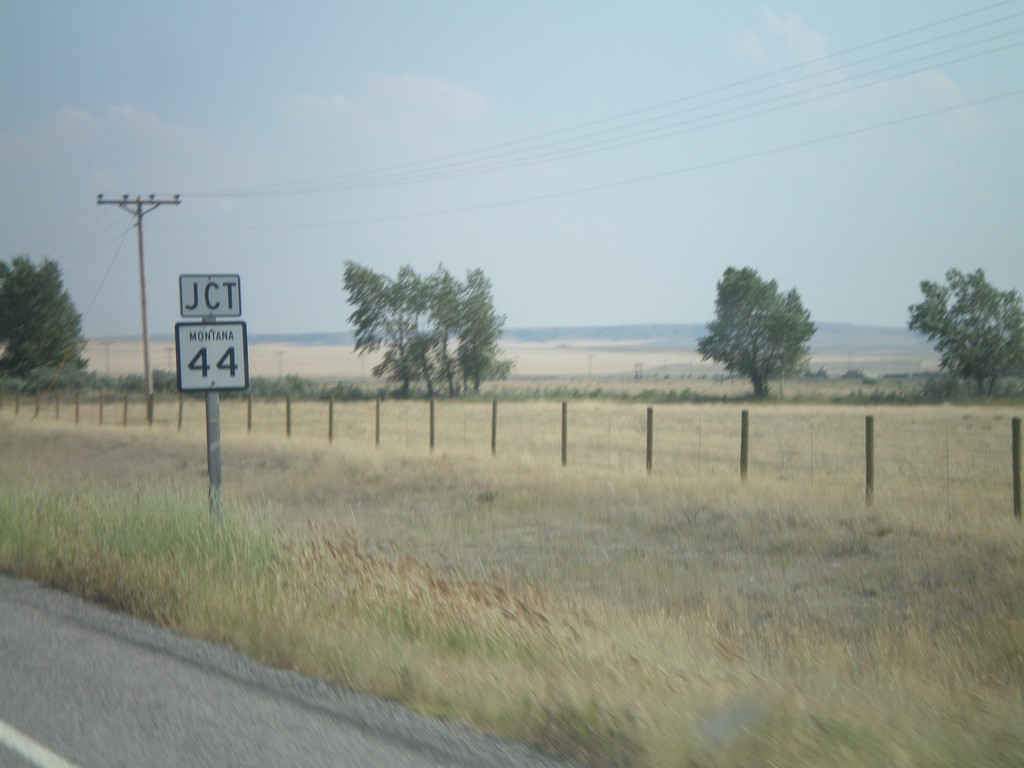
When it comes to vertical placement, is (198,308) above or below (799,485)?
above

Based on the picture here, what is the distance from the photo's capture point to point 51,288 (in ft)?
290

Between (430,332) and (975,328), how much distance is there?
60.1 m

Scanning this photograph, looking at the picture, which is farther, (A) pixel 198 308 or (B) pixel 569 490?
(B) pixel 569 490

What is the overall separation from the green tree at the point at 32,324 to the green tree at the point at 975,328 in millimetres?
75007

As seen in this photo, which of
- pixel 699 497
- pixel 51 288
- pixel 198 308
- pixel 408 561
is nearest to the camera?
pixel 408 561

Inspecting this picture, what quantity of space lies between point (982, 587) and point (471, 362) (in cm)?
7031

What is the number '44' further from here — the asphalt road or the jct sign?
the asphalt road

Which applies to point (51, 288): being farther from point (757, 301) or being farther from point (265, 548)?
point (265, 548)

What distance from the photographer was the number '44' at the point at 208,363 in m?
12.0

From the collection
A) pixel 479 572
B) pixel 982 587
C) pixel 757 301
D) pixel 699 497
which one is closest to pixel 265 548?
pixel 479 572

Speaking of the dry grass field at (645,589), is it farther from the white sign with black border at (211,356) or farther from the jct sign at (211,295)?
the jct sign at (211,295)

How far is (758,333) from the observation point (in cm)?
6694

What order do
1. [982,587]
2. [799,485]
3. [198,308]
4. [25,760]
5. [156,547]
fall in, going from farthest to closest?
1. [799,485]
2. [982,587]
3. [198,308]
4. [156,547]
5. [25,760]

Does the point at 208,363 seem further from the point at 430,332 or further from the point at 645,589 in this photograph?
the point at 430,332
